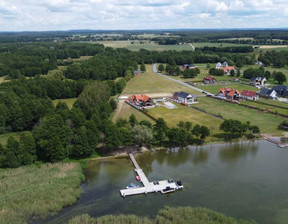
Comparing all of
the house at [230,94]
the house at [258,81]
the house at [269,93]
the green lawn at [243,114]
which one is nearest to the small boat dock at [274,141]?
the green lawn at [243,114]

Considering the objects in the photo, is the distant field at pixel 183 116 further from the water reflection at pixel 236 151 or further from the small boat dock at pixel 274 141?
the small boat dock at pixel 274 141

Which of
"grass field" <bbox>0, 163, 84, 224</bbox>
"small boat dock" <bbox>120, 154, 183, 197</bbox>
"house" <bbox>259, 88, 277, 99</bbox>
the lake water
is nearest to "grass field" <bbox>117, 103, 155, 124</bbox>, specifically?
the lake water

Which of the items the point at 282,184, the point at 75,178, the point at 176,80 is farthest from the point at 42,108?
the point at 176,80

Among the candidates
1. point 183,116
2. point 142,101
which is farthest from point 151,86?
point 183,116

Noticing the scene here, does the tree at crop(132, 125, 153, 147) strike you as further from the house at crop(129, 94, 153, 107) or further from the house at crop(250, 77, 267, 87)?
the house at crop(250, 77, 267, 87)

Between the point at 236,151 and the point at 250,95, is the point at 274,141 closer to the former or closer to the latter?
the point at 236,151

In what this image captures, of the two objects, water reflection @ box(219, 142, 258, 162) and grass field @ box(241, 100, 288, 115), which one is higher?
grass field @ box(241, 100, 288, 115)

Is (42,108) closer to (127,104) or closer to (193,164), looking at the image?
(127,104)
